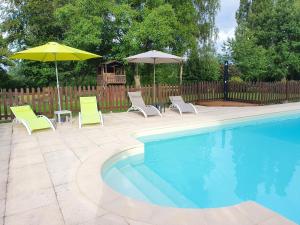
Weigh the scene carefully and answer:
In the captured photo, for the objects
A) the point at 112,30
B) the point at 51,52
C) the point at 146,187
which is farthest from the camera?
the point at 112,30

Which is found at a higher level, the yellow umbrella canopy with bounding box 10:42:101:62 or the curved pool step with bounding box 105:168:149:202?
the yellow umbrella canopy with bounding box 10:42:101:62

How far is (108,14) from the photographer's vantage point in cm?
1914

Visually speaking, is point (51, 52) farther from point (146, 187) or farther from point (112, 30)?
point (112, 30)

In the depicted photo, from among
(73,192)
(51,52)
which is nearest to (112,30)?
(51,52)

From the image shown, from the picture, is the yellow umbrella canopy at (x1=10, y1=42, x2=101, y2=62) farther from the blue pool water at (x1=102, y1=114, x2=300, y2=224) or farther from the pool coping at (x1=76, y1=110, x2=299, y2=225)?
the pool coping at (x1=76, y1=110, x2=299, y2=225)

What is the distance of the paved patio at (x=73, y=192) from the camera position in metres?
2.70

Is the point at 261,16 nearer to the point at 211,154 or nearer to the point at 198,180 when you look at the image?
the point at 211,154

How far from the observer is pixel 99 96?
409 inches

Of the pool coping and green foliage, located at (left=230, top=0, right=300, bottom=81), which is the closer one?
the pool coping

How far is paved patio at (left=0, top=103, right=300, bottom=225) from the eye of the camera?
8.86 ft

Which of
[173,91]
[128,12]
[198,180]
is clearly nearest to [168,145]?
[198,180]

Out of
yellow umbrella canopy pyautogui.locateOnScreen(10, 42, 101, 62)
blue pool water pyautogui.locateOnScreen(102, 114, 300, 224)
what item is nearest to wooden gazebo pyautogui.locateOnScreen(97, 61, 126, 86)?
yellow umbrella canopy pyautogui.locateOnScreen(10, 42, 101, 62)

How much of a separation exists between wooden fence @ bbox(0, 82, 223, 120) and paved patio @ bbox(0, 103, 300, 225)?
2579 millimetres

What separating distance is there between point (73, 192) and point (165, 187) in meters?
1.59
